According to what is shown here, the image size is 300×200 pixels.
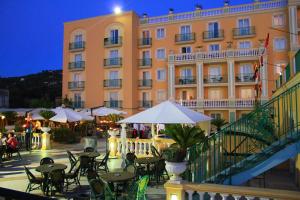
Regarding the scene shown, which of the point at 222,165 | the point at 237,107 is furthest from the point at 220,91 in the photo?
the point at 222,165

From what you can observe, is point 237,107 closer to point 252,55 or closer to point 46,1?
point 252,55

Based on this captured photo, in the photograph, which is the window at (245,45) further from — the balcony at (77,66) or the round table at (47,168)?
the round table at (47,168)

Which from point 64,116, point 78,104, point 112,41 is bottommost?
point 64,116

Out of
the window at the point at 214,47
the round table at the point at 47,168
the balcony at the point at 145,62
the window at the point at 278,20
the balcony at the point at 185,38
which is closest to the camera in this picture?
the round table at the point at 47,168

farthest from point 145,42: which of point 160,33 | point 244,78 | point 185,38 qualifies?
point 244,78

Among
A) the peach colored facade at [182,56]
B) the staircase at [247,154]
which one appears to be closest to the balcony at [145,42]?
the peach colored facade at [182,56]

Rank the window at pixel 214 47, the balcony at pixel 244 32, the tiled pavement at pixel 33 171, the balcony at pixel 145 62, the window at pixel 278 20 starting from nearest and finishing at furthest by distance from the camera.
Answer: the tiled pavement at pixel 33 171, the window at pixel 278 20, the balcony at pixel 244 32, the window at pixel 214 47, the balcony at pixel 145 62

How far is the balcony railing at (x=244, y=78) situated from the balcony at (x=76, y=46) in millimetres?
20205

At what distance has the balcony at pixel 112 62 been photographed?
35375mm

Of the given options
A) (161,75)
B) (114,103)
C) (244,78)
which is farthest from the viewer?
(114,103)

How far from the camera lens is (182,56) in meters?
32.3

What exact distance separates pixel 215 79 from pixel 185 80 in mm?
3398

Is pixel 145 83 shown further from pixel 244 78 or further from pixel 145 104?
pixel 244 78

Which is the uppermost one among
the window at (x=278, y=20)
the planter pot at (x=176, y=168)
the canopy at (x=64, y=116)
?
the window at (x=278, y=20)
